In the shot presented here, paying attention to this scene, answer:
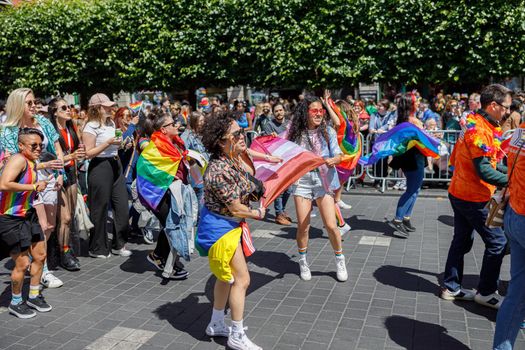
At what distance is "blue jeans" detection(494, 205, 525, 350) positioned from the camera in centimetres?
340

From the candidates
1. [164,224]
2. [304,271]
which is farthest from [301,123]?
[164,224]

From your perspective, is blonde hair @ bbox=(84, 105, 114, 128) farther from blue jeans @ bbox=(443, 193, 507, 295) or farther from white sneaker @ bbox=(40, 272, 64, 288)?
blue jeans @ bbox=(443, 193, 507, 295)

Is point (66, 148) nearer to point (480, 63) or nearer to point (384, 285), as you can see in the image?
point (384, 285)

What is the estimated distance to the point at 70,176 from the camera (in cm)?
637

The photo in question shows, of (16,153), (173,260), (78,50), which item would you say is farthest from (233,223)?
(78,50)

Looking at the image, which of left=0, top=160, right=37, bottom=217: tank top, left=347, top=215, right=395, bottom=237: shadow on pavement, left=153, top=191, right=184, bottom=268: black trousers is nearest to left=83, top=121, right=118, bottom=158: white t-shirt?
left=153, top=191, right=184, bottom=268: black trousers

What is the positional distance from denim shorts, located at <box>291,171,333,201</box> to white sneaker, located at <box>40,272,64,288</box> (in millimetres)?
2841

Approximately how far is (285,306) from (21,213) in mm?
2637

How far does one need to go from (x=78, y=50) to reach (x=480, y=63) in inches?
543

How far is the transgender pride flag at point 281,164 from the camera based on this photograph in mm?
4984

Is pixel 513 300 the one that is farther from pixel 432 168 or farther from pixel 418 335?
pixel 432 168

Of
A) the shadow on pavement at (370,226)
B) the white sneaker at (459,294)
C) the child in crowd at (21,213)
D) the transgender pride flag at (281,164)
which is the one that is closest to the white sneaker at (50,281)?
the child in crowd at (21,213)

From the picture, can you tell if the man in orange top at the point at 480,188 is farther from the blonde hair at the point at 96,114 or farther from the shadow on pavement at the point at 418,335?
the blonde hair at the point at 96,114

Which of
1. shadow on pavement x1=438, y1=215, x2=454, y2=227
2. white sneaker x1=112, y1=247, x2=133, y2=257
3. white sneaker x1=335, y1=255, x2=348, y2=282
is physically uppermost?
white sneaker x1=335, y1=255, x2=348, y2=282
